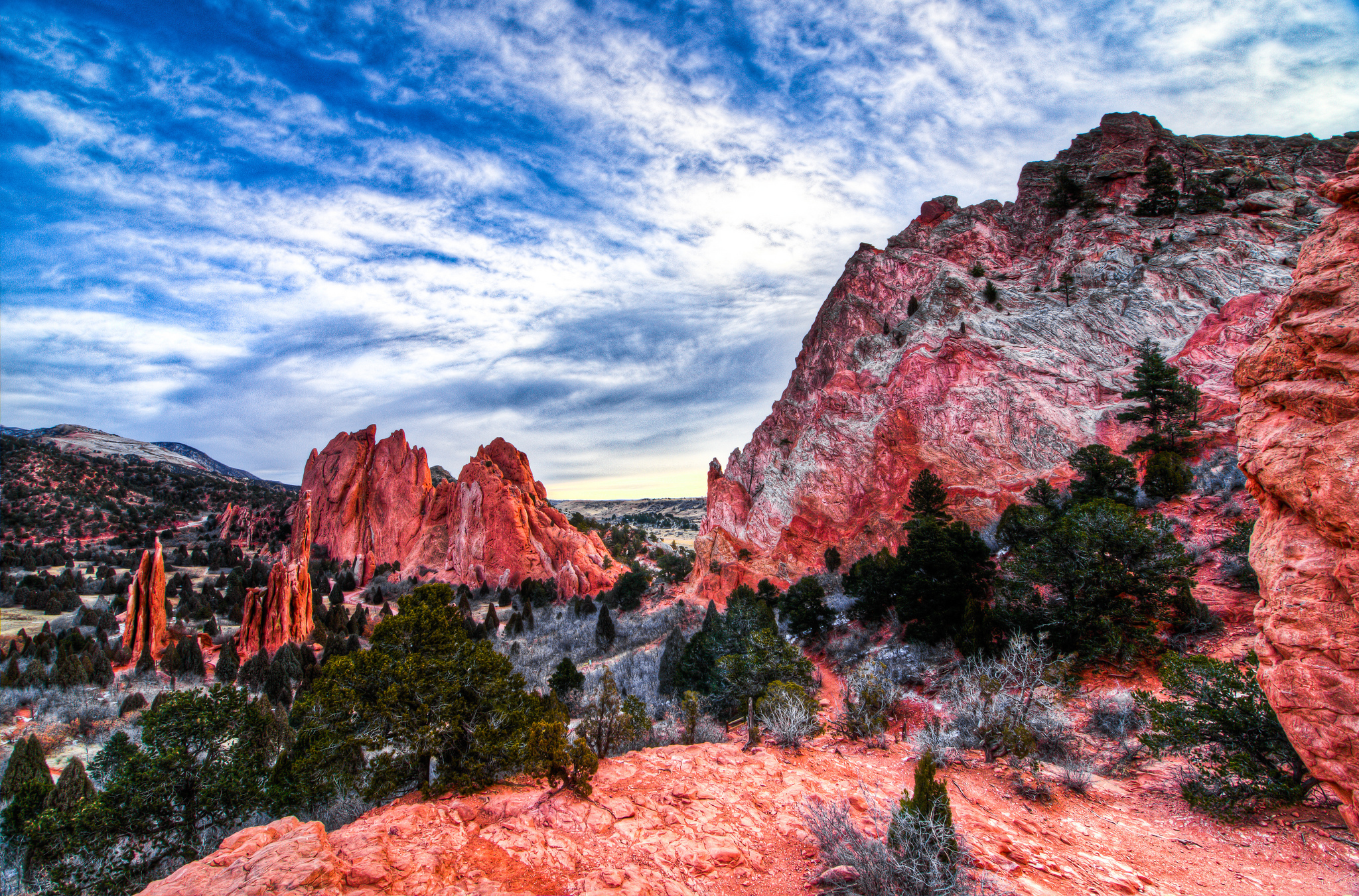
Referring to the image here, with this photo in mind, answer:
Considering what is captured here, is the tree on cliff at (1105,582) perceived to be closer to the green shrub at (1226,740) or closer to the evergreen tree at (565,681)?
the green shrub at (1226,740)

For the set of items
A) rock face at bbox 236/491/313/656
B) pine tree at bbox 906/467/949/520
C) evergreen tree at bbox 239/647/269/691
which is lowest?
evergreen tree at bbox 239/647/269/691

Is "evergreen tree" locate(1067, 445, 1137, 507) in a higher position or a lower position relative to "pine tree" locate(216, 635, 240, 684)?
higher

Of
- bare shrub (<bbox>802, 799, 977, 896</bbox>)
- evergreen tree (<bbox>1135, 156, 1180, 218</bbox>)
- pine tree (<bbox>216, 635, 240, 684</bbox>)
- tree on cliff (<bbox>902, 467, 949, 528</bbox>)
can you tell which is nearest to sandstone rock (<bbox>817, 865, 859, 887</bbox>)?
bare shrub (<bbox>802, 799, 977, 896</bbox>)

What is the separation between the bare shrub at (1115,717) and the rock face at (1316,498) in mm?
6468

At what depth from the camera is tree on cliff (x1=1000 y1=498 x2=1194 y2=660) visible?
12.8 metres

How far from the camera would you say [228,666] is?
89.7 ft

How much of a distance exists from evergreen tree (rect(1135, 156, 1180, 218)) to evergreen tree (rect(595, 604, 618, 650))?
48.1 meters

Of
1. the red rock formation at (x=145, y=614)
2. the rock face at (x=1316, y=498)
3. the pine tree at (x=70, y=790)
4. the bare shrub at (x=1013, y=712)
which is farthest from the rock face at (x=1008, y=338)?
the red rock formation at (x=145, y=614)

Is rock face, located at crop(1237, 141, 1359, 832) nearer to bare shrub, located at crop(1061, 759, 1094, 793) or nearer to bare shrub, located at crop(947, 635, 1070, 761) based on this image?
bare shrub, located at crop(1061, 759, 1094, 793)

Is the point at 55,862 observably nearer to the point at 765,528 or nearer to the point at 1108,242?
the point at 765,528

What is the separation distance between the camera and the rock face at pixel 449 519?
5700 cm

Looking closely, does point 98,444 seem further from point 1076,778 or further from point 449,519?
point 1076,778

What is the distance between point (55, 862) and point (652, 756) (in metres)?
11.7

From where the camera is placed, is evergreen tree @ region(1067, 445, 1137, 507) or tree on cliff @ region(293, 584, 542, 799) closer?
tree on cliff @ region(293, 584, 542, 799)
